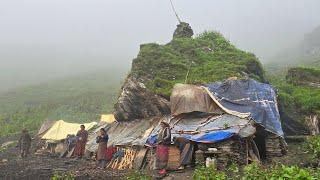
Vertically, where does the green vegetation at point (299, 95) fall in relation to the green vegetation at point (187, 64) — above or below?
below

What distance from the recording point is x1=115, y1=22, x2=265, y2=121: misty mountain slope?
2434 cm

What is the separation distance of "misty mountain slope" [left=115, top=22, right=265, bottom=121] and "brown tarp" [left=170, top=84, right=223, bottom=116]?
77.7 inches

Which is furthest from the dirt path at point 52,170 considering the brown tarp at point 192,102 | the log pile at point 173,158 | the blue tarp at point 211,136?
the brown tarp at point 192,102

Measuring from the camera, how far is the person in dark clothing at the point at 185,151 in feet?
58.5

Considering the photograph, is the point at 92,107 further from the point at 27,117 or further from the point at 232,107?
Answer: the point at 232,107

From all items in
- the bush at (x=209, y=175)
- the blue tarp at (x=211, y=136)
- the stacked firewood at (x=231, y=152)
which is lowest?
the bush at (x=209, y=175)

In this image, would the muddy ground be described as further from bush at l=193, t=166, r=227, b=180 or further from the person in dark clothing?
bush at l=193, t=166, r=227, b=180

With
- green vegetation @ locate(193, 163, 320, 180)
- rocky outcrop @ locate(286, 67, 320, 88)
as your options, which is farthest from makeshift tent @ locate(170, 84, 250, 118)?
rocky outcrop @ locate(286, 67, 320, 88)

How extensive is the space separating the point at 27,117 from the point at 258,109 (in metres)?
32.1

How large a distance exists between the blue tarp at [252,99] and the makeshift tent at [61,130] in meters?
A: 14.0

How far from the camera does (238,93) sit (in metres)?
21.0

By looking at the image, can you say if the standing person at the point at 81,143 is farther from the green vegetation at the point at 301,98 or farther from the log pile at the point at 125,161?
the green vegetation at the point at 301,98

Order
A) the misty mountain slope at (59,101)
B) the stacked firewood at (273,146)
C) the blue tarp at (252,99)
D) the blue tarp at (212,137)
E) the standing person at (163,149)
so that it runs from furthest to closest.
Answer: the misty mountain slope at (59,101)
the blue tarp at (252,99)
the stacked firewood at (273,146)
the blue tarp at (212,137)
the standing person at (163,149)

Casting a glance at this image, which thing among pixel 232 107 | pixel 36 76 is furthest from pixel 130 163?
pixel 36 76
